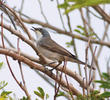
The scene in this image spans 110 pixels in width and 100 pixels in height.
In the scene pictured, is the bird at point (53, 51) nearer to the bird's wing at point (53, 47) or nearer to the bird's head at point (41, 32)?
the bird's wing at point (53, 47)

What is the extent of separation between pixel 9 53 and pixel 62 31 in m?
3.50

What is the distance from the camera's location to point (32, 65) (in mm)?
3148

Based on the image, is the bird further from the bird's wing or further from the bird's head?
the bird's head

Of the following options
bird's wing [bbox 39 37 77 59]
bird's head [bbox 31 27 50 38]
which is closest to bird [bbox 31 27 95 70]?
bird's wing [bbox 39 37 77 59]

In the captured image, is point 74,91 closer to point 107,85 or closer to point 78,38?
point 107,85

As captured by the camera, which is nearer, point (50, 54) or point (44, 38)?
point (50, 54)

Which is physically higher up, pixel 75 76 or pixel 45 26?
pixel 45 26

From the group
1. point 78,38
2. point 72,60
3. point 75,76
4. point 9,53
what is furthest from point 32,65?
point 78,38

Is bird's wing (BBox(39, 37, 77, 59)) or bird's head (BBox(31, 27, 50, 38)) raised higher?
bird's head (BBox(31, 27, 50, 38))

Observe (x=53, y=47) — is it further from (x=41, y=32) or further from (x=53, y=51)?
(x=41, y=32)

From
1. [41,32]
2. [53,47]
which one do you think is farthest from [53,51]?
[41,32]

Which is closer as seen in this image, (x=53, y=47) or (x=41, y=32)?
(x=53, y=47)

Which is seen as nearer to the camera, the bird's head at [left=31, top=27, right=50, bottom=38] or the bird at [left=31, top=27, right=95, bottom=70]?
the bird at [left=31, top=27, right=95, bottom=70]

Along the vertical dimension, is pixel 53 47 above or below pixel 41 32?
below
